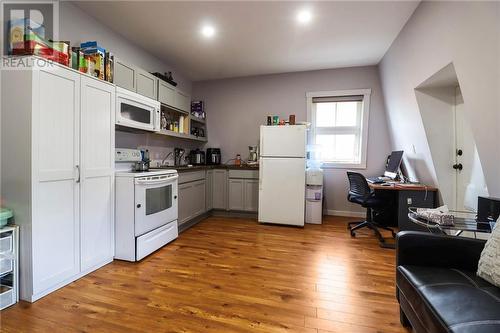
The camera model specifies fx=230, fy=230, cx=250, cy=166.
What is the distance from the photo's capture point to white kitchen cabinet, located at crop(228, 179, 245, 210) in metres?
4.14

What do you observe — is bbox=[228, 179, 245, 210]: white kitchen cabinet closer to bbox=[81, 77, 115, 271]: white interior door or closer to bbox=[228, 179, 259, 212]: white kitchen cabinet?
bbox=[228, 179, 259, 212]: white kitchen cabinet

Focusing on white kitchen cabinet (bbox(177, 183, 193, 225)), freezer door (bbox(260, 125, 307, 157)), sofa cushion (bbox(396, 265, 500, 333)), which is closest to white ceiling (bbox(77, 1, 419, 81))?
freezer door (bbox(260, 125, 307, 157))

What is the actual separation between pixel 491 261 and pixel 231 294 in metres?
1.62

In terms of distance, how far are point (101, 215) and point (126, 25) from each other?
221cm

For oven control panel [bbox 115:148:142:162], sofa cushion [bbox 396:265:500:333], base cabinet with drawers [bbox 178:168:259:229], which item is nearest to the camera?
sofa cushion [bbox 396:265:500:333]

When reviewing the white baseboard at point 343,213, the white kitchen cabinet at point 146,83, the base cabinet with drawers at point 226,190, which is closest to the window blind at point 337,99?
the base cabinet with drawers at point 226,190

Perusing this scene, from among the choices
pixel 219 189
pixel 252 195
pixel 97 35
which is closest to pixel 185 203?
pixel 219 189

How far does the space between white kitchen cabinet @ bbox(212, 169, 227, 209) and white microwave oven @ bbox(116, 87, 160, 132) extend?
5.00 ft

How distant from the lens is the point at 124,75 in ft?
8.61

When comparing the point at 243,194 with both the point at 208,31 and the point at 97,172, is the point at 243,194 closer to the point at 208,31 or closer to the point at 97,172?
the point at 97,172

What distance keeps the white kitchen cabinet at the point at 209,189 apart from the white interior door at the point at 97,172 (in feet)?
6.13

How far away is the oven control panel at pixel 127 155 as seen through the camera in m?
2.68

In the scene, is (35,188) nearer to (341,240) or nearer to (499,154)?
(341,240)

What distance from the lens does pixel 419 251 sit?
4.69ft
